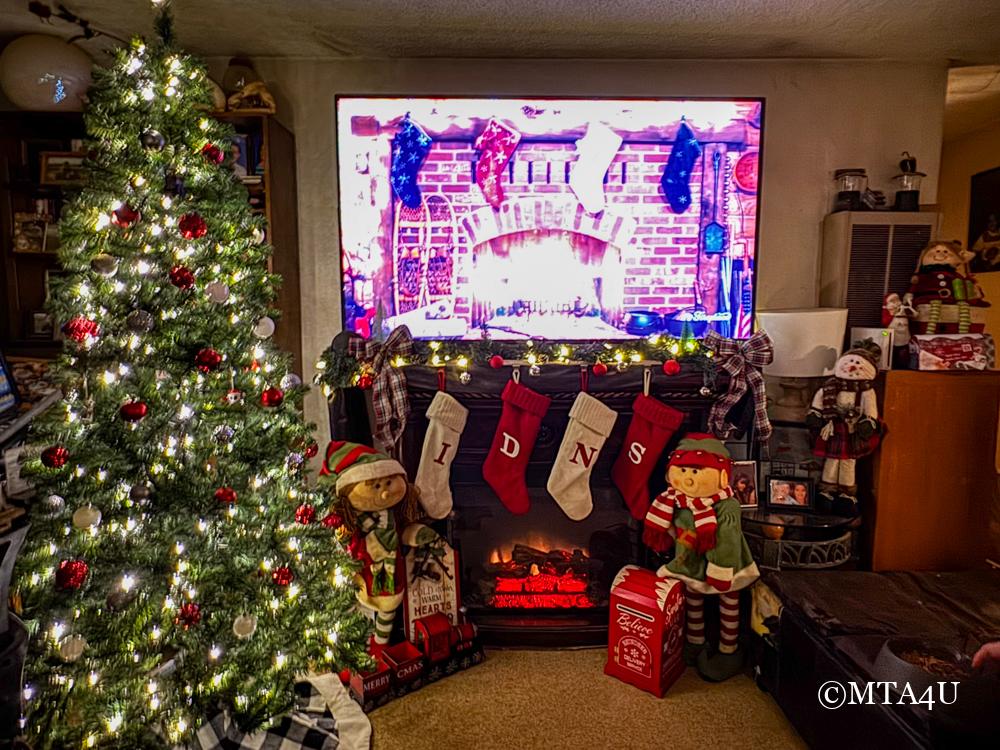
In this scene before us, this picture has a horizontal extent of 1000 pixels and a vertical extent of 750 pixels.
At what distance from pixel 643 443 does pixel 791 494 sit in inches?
31.1

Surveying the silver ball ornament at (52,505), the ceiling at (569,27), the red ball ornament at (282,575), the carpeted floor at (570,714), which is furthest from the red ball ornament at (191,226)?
the carpeted floor at (570,714)

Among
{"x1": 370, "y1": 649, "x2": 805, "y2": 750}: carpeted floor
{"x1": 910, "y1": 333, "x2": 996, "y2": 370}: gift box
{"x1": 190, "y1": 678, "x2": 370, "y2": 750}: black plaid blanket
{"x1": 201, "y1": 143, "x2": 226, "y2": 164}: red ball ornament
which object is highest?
{"x1": 201, "y1": 143, "x2": 226, "y2": 164}: red ball ornament

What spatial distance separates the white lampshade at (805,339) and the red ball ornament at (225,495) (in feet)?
7.40

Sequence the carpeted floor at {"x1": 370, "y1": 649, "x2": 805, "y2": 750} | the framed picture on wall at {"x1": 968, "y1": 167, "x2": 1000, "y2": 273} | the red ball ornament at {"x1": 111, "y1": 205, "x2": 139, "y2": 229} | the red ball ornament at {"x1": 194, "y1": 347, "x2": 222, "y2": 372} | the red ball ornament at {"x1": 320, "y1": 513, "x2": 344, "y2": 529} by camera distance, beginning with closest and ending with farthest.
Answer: the red ball ornament at {"x1": 111, "y1": 205, "x2": 139, "y2": 229} → the red ball ornament at {"x1": 194, "y1": 347, "x2": 222, "y2": 372} → the carpeted floor at {"x1": 370, "y1": 649, "x2": 805, "y2": 750} → the red ball ornament at {"x1": 320, "y1": 513, "x2": 344, "y2": 529} → the framed picture on wall at {"x1": 968, "y1": 167, "x2": 1000, "y2": 273}

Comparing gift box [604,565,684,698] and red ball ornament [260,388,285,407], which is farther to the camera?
gift box [604,565,684,698]

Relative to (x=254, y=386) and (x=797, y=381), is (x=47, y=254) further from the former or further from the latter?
(x=797, y=381)

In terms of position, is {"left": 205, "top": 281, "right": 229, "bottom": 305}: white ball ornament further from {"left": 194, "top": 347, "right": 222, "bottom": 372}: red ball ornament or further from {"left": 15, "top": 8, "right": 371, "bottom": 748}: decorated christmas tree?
{"left": 194, "top": 347, "right": 222, "bottom": 372}: red ball ornament

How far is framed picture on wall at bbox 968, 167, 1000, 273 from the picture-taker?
4129 mm

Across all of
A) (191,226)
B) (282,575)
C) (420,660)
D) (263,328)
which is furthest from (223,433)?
(420,660)

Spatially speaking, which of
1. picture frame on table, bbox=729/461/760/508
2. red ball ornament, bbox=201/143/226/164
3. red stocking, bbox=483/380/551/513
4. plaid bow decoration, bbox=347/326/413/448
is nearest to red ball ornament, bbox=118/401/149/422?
red ball ornament, bbox=201/143/226/164

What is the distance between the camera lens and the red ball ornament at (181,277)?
1.64 meters

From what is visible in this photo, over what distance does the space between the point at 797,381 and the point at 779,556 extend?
0.88 metres

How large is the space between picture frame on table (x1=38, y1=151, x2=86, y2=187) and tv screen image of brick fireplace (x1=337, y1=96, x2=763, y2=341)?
1.30m

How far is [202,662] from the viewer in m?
1.71
